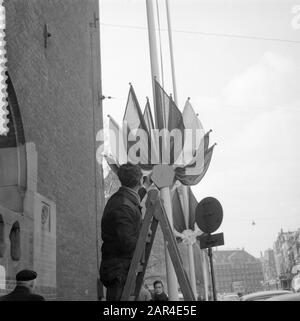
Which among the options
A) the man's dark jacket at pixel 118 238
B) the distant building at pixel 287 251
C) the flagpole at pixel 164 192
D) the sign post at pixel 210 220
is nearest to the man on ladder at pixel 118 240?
the man's dark jacket at pixel 118 238

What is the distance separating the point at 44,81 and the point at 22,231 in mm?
2601

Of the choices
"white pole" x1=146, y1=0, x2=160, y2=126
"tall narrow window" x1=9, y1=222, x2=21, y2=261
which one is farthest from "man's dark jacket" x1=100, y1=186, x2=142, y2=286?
"white pole" x1=146, y1=0, x2=160, y2=126

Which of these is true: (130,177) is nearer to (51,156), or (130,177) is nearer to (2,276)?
(2,276)

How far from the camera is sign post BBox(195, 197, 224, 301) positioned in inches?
244

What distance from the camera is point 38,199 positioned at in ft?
21.8

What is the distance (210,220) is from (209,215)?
0.07 m

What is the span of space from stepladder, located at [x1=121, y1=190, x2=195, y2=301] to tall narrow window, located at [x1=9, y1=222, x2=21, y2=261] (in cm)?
282

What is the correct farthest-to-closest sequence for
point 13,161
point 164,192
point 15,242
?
point 164,192, point 13,161, point 15,242

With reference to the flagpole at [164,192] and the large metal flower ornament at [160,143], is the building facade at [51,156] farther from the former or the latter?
the flagpole at [164,192]

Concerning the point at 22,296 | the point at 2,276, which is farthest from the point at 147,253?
the point at 2,276

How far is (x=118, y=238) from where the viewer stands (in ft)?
10.6

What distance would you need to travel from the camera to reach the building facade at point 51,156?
6.10 metres
